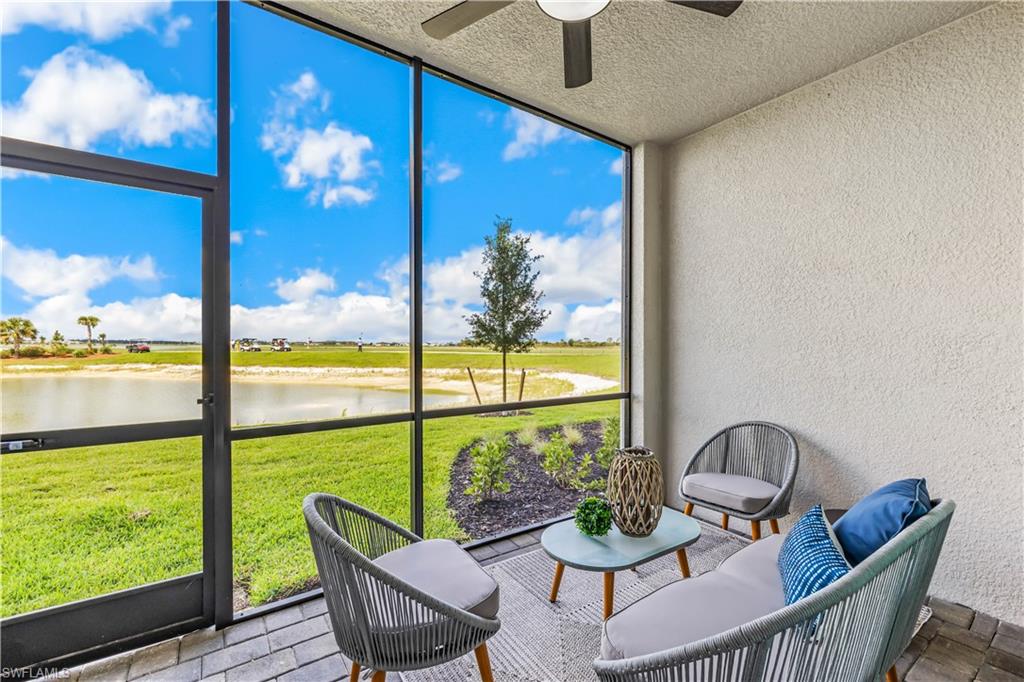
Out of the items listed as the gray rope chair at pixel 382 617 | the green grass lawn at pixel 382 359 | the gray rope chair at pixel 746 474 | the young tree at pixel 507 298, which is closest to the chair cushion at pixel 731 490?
the gray rope chair at pixel 746 474

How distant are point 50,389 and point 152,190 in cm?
94

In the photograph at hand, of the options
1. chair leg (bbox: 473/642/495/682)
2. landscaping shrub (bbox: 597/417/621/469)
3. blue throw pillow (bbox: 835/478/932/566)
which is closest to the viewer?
blue throw pillow (bbox: 835/478/932/566)

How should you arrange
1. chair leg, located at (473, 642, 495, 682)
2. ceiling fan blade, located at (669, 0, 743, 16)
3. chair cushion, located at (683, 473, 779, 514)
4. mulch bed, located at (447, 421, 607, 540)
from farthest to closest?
1. mulch bed, located at (447, 421, 607, 540)
2. chair cushion, located at (683, 473, 779, 514)
3. ceiling fan blade, located at (669, 0, 743, 16)
4. chair leg, located at (473, 642, 495, 682)

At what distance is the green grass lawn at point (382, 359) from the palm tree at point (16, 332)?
0.20ft

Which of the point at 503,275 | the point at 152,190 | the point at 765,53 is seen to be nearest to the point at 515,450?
the point at 503,275

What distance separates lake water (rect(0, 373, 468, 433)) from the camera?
1.80 meters

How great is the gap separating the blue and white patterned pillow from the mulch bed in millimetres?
1911

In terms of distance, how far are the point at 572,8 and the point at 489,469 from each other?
272cm

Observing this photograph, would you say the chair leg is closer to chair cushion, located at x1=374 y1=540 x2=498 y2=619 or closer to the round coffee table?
chair cushion, located at x1=374 y1=540 x2=498 y2=619

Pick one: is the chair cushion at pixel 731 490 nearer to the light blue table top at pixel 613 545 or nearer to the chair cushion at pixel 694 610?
the light blue table top at pixel 613 545

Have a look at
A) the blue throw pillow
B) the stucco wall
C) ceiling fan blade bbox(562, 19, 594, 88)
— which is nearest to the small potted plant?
the blue throw pillow

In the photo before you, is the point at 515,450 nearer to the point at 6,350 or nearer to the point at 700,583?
the point at 700,583

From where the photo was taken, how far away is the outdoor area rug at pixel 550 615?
1858 mm

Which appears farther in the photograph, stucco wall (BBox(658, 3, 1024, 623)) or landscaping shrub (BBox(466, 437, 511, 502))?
landscaping shrub (BBox(466, 437, 511, 502))
